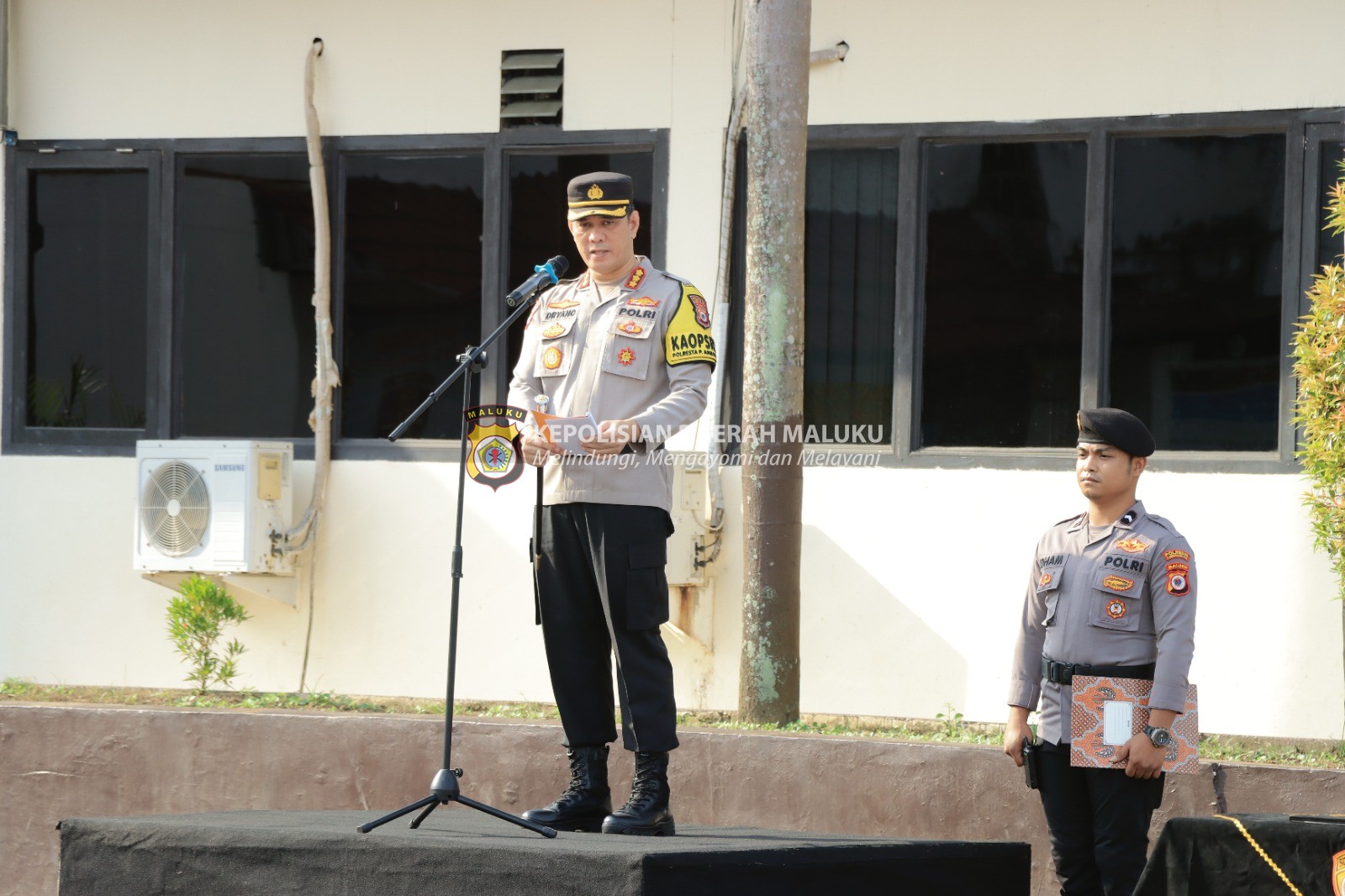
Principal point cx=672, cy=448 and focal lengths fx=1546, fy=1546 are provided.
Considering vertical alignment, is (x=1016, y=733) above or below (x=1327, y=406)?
below

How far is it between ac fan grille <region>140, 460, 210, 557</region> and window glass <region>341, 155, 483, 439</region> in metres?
0.75

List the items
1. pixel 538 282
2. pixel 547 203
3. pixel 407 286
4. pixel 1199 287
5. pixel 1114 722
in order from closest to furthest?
1. pixel 1114 722
2. pixel 538 282
3. pixel 1199 287
4. pixel 547 203
5. pixel 407 286

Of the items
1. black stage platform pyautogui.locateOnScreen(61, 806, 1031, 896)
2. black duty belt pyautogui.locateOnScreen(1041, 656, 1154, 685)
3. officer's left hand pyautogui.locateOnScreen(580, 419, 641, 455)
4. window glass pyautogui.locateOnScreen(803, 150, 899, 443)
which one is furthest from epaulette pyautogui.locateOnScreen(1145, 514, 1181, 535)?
window glass pyautogui.locateOnScreen(803, 150, 899, 443)

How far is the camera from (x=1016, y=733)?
4160 mm

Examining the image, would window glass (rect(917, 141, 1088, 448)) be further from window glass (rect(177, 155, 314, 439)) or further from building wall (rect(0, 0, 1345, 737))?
window glass (rect(177, 155, 314, 439))

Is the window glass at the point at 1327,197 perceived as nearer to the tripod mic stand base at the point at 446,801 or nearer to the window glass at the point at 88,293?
the tripod mic stand base at the point at 446,801

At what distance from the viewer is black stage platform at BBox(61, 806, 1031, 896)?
3.46 m

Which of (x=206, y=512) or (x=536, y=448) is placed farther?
(x=206, y=512)

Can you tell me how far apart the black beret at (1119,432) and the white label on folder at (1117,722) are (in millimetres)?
654

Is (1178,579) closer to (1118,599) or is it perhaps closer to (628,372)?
(1118,599)

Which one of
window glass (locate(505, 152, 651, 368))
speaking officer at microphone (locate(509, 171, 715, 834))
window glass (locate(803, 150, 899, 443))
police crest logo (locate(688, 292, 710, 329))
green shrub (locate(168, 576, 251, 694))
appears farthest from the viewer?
window glass (locate(505, 152, 651, 368))

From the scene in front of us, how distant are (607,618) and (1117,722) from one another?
4.38ft

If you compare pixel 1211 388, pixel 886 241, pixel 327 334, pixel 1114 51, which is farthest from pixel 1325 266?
pixel 327 334

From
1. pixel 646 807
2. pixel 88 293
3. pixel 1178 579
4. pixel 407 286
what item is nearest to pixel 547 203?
pixel 407 286
